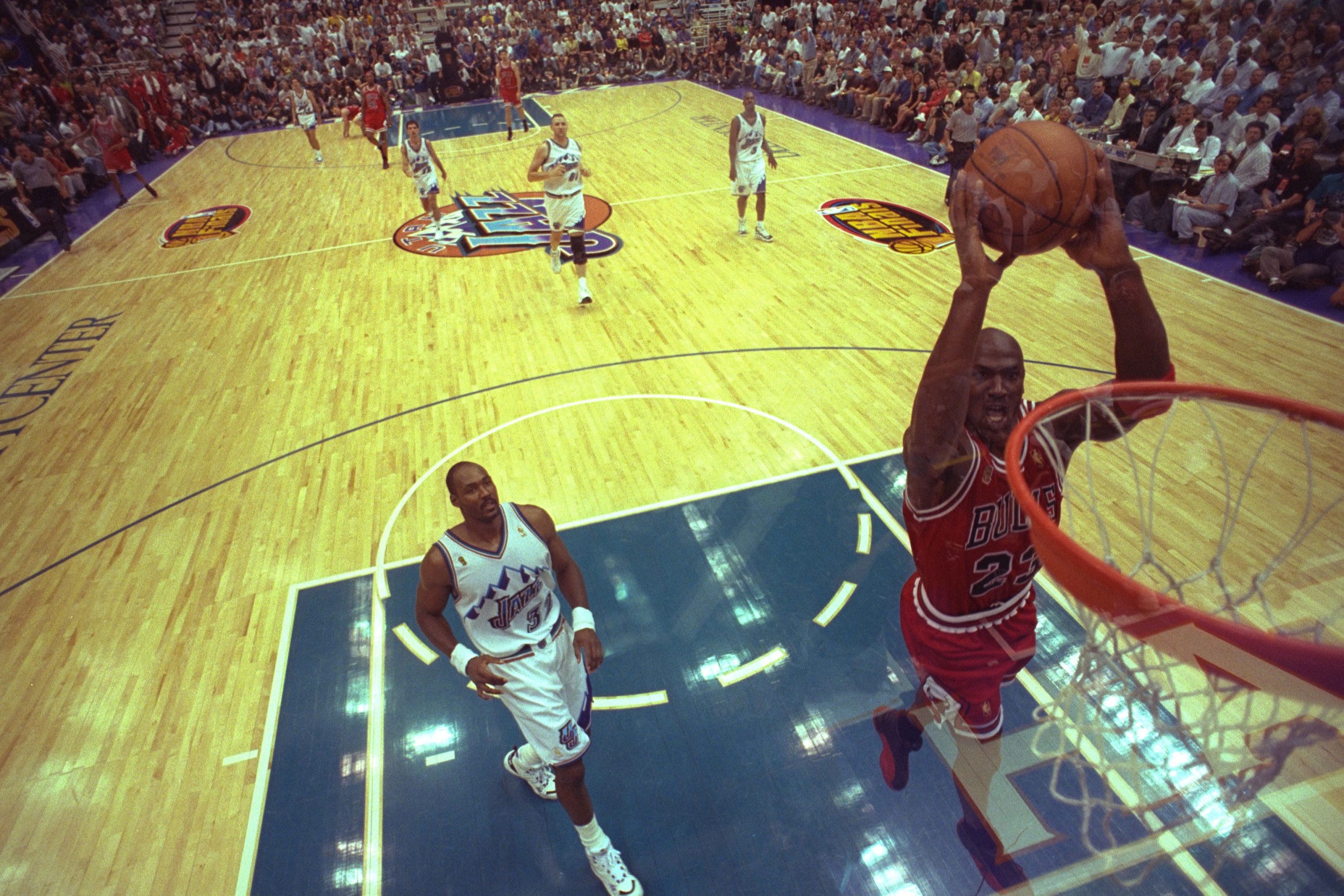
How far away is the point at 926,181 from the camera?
436 inches

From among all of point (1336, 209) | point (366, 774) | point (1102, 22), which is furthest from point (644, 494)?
point (1102, 22)

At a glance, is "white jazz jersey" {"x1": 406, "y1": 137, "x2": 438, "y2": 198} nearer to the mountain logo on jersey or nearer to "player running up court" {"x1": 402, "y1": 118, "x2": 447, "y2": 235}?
"player running up court" {"x1": 402, "y1": 118, "x2": 447, "y2": 235}

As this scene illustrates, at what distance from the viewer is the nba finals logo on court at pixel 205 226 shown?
1086 cm

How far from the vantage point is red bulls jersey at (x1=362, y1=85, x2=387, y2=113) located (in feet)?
44.3

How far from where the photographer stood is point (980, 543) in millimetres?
2189

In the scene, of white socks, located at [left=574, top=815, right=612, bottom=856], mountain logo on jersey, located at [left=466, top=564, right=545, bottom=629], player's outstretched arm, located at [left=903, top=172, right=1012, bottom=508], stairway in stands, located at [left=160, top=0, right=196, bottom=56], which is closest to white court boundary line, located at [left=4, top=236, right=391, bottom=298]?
mountain logo on jersey, located at [left=466, top=564, right=545, bottom=629]

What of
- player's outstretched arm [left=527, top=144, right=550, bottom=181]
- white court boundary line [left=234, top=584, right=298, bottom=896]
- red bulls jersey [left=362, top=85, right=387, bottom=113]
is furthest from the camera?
red bulls jersey [left=362, top=85, right=387, bottom=113]

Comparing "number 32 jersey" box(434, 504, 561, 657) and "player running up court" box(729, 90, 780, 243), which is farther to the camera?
"player running up court" box(729, 90, 780, 243)

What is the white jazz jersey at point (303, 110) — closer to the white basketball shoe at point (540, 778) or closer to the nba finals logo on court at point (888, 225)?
the nba finals logo on court at point (888, 225)

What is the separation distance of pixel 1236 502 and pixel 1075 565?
11.8ft

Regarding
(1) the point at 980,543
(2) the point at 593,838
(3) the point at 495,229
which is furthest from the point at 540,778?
(3) the point at 495,229

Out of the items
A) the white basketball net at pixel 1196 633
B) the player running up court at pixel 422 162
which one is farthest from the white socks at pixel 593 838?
the player running up court at pixel 422 162

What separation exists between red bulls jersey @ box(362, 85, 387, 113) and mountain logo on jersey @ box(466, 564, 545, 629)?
13878 millimetres

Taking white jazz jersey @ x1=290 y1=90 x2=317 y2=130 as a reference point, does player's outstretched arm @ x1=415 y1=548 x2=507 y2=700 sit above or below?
above
